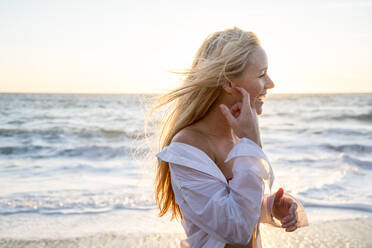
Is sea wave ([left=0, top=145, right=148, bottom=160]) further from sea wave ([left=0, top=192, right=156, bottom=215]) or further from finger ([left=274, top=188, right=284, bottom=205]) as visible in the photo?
finger ([left=274, top=188, right=284, bottom=205])

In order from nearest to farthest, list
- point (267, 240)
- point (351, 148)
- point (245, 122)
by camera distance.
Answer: point (245, 122)
point (267, 240)
point (351, 148)

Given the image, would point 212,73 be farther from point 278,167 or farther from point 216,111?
point 278,167

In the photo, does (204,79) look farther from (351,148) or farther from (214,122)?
(351,148)

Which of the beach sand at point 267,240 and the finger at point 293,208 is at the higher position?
the finger at point 293,208

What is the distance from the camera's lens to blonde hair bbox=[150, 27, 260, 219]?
185cm

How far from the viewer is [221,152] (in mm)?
1987

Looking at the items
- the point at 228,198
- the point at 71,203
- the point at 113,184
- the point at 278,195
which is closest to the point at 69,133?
the point at 113,184

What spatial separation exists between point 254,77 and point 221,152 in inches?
17.4

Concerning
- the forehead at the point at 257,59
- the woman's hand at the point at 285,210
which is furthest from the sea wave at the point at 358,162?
the forehead at the point at 257,59

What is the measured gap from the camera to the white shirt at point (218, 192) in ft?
5.24

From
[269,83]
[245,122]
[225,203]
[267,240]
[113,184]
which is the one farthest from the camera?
[113,184]

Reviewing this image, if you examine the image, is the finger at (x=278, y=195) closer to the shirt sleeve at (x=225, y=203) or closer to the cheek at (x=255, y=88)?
the shirt sleeve at (x=225, y=203)

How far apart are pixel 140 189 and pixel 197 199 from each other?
488 centimetres

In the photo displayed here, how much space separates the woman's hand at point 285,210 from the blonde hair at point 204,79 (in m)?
0.60
